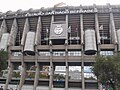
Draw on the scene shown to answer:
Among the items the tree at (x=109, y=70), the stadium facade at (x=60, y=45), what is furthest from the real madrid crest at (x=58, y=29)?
the tree at (x=109, y=70)

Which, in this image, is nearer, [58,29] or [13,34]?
[58,29]

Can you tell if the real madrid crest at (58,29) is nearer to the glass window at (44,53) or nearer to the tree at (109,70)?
the glass window at (44,53)

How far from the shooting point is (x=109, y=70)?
31734 millimetres

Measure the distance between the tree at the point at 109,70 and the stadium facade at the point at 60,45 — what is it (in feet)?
75.4

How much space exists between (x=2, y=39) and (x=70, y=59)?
29.3 m

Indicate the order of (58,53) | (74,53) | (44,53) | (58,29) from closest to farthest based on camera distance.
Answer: (74,53), (58,53), (58,29), (44,53)

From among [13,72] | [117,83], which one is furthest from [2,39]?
[117,83]

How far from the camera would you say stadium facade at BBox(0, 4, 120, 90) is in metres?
58.4

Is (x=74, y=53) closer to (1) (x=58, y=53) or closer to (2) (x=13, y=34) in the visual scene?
(1) (x=58, y=53)

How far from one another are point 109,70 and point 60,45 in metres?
30.7

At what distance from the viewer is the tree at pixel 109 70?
30734mm

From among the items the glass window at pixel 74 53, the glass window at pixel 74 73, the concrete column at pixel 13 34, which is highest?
the concrete column at pixel 13 34

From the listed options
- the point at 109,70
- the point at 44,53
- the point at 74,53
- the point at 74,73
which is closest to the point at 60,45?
the point at 74,53

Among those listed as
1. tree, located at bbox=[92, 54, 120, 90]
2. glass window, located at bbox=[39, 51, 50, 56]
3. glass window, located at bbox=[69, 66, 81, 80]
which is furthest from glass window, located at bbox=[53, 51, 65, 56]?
tree, located at bbox=[92, 54, 120, 90]
